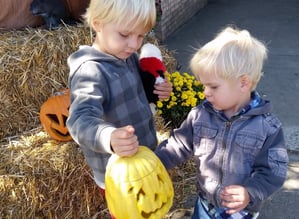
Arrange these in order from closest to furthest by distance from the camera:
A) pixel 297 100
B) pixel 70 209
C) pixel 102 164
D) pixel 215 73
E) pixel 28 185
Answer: pixel 215 73 < pixel 102 164 < pixel 28 185 < pixel 70 209 < pixel 297 100

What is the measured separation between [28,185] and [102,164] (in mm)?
881

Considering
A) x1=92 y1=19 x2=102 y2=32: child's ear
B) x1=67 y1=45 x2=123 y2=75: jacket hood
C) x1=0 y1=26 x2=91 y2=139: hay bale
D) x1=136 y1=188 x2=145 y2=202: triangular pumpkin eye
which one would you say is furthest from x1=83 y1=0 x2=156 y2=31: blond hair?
x1=0 y1=26 x2=91 y2=139: hay bale

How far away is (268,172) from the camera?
204 cm

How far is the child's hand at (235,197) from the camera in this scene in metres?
1.99

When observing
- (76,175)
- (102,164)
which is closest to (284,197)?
(76,175)

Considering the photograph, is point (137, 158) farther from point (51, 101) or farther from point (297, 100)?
point (297, 100)

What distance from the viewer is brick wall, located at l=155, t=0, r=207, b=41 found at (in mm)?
6785

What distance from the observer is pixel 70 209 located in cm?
322

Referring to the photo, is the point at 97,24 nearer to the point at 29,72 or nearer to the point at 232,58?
the point at 232,58


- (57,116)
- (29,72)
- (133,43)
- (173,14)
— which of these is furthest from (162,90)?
(173,14)

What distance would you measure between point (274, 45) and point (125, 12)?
5.00 metres

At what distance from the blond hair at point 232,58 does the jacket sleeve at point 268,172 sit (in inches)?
10.9

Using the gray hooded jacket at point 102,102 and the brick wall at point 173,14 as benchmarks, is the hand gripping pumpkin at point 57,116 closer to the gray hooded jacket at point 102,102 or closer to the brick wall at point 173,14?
the gray hooded jacket at point 102,102

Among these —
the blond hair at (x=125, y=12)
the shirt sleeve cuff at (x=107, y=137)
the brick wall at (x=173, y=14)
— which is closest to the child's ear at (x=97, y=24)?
the blond hair at (x=125, y=12)
